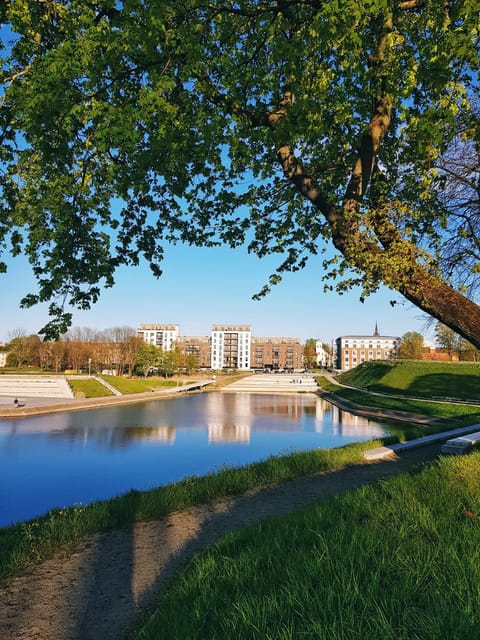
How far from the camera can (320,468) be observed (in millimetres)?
9352

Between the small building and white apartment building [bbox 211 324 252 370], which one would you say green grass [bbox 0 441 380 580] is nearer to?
white apartment building [bbox 211 324 252 370]

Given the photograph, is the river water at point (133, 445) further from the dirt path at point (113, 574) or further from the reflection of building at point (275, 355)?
the reflection of building at point (275, 355)

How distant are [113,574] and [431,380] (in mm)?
37663

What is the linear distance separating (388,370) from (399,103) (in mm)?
45533

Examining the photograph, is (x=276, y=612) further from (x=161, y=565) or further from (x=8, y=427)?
(x=8, y=427)

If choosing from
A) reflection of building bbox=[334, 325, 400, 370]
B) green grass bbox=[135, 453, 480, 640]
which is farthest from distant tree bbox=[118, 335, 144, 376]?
green grass bbox=[135, 453, 480, 640]

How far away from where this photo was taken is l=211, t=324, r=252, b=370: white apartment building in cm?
16038

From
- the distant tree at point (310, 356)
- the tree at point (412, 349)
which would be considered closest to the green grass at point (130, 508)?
the tree at point (412, 349)

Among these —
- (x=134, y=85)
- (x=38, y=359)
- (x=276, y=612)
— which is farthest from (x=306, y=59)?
(x=38, y=359)

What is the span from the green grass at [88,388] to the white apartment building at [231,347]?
11157 centimetres

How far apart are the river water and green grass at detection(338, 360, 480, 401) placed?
26.2 ft

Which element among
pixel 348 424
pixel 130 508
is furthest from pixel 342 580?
pixel 348 424

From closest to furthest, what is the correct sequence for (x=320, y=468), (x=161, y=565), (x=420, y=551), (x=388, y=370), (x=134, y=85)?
(x=420, y=551), (x=161, y=565), (x=134, y=85), (x=320, y=468), (x=388, y=370)

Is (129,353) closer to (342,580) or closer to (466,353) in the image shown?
(466,353)
